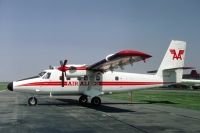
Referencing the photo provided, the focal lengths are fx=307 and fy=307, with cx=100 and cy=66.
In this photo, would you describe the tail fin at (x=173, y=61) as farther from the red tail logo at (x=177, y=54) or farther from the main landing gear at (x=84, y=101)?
the main landing gear at (x=84, y=101)

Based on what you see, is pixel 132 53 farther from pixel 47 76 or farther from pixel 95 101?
pixel 47 76

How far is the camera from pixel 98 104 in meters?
26.9

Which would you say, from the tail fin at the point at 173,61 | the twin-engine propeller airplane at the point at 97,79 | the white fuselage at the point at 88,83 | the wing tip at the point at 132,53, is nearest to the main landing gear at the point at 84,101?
the twin-engine propeller airplane at the point at 97,79

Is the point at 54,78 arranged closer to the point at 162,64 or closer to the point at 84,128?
the point at 162,64

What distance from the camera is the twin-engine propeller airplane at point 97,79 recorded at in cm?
2575

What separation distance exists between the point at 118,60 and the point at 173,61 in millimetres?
8672

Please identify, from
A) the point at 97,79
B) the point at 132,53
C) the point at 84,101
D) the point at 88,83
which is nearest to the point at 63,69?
the point at 88,83

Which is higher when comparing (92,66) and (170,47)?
(170,47)

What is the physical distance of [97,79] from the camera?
91.4ft

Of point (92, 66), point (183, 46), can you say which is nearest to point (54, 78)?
point (92, 66)

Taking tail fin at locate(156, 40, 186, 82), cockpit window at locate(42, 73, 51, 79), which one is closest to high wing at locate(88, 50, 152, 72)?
cockpit window at locate(42, 73, 51, 79)

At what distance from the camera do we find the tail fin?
3003cm

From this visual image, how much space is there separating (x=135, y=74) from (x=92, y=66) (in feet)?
17.6

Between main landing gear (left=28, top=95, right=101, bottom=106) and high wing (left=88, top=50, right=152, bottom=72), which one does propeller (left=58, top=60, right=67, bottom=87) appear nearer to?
high wing (left=88, top=50, right=152, bottom=72)
